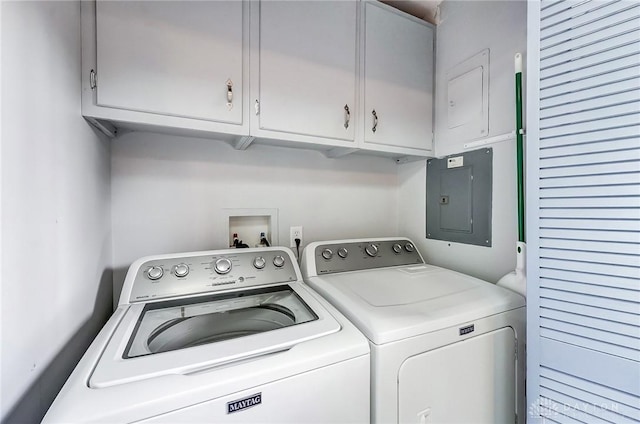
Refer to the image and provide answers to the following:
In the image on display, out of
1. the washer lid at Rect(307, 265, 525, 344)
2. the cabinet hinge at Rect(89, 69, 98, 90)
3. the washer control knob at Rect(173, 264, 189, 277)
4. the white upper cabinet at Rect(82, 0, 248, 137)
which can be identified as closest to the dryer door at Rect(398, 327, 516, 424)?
the washer lid at Rect(307, 265, 525, 344)

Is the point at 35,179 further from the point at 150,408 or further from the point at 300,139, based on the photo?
the point at 300,139

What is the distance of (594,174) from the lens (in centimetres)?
77

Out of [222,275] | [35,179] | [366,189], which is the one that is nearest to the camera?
[35,179]

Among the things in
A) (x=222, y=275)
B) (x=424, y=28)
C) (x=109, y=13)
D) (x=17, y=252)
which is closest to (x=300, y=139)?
(x=222, y=275)

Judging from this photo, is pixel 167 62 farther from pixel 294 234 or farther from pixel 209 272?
pixel 294 234

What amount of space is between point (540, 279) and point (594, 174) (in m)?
0.37

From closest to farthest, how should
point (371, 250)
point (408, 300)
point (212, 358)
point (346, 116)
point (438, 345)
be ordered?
point (212, 358) → point (438, 345) → point (408, 300) → point (346, 116) → point (371, 250)

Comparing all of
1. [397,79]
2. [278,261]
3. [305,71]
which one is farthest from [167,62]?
[397,79]

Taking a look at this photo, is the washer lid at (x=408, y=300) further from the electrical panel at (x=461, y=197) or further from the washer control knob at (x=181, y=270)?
the washer control knob at (x=181, y=270)

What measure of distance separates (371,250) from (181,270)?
105cm

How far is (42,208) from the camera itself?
722 mm

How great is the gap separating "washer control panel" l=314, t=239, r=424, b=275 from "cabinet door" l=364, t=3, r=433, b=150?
0.64 metres

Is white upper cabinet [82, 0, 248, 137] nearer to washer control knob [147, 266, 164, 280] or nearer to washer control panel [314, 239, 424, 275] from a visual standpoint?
washer control knob [147, 266, 164, 280]

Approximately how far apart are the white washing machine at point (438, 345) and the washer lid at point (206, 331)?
0.18 m
